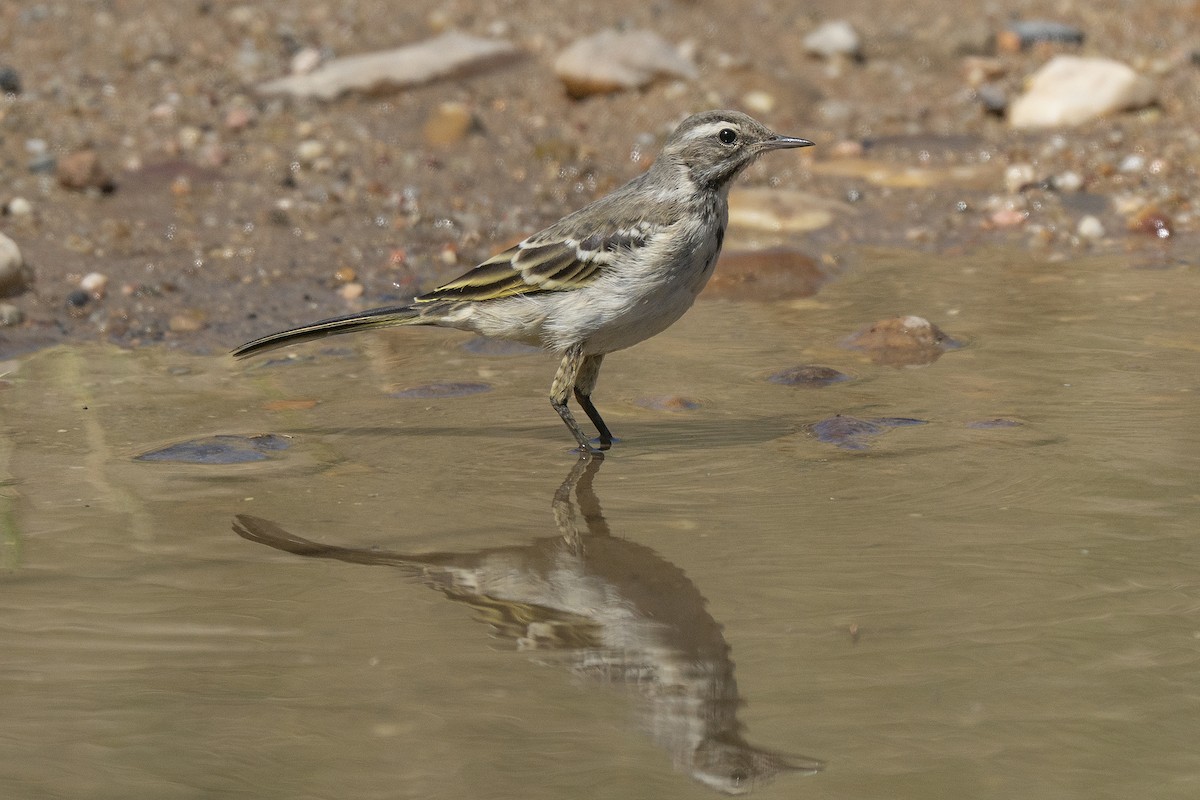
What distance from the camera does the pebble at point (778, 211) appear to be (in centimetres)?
944

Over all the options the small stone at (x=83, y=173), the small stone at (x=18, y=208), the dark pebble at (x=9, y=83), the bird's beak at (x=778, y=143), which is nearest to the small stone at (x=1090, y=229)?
the bird's beak at (x=778, y=143)

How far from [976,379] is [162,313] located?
4.23 meters

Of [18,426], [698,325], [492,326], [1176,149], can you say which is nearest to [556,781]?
[492,326]

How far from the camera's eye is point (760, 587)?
434 cm

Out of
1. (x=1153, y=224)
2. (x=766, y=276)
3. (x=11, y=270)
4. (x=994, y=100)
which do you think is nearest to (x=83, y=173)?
(x=11, y=270)

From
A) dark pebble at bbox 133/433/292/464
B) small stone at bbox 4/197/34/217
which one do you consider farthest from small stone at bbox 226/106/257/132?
dark pebble at bbox 133/433/292/464

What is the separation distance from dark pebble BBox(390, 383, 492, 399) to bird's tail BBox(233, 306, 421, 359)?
36 centimetres

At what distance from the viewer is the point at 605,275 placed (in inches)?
238

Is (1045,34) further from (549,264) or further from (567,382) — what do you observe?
(567,382)

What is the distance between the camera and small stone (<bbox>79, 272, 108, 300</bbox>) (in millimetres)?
8117

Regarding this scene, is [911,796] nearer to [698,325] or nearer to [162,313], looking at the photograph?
[698,325]

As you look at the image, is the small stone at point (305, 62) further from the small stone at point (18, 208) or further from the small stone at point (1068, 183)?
the small stone at point (1068, 183)

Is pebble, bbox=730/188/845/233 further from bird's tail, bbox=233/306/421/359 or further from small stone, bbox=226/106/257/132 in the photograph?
bird's tail, bbox=233/306/421/359

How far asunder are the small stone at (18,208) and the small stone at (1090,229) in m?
6.25
